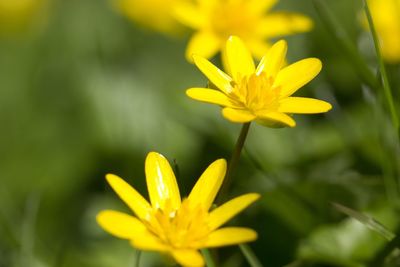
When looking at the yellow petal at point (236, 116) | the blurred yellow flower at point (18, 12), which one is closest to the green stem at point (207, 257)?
the yellow petal at point (236, 116)

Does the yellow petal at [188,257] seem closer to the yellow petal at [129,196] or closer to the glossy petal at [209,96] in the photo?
the yellow petal at [129,196]

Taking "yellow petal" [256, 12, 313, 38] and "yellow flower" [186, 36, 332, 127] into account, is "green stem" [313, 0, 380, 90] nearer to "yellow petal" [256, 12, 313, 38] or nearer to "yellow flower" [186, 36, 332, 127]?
"yellow petal" [256, 12, 313, 38]

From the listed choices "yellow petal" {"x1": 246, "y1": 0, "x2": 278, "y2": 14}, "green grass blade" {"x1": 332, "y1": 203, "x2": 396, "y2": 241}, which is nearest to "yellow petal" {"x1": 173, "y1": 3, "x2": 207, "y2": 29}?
"yellow petal" {"x1": 246, "y1": 0, "x2": 278, "y2": 14}

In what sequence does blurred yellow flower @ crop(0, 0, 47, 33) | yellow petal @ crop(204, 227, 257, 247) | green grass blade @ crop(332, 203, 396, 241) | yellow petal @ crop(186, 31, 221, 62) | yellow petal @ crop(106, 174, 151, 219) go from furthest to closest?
blurred yellow flower @ crop(0, 0, 47, 33) → yellow petal @ crop(186, 31, 221, 62) → green grass blade @ crop(332, 203, 396, 241) → yellow petal @ crop(106, 174, 151, 219) → yellow petal @ crop(204, 227, 257, 247)

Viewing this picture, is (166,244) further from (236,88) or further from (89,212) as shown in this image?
(89,212)

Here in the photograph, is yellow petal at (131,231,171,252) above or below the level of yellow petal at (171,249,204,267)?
above

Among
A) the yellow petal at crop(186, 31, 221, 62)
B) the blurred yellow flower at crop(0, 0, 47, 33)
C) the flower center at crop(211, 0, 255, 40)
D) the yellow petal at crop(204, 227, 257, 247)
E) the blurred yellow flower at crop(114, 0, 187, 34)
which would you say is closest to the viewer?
the yellow petal at crop(204, 227, 257, 247)


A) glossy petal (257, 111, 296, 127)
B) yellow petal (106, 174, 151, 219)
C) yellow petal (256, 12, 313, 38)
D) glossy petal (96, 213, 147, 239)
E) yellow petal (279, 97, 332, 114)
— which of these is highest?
yellow petal (256, 12, 313, 38)
